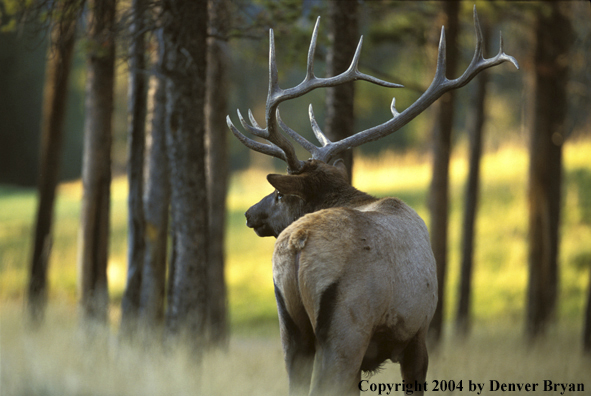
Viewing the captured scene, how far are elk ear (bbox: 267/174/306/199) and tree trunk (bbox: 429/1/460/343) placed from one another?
5188 millimetres

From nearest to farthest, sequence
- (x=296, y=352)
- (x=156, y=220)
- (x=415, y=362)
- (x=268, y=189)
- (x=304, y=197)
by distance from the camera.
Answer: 1. (x=296, y=352)
2. (x=415, y=362)
3. (x=304, y=197)
4. (x=156, y=220)
5. (x=268, y=189)

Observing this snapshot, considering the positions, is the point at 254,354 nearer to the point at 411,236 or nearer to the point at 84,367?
the point at 84,367

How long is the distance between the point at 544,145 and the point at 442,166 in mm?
2969

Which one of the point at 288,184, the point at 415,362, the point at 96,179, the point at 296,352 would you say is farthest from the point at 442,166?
the point at 296,352

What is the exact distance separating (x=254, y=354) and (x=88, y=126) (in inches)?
166

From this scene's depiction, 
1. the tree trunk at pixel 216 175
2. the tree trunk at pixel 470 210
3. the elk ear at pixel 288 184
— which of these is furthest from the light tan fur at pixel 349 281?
the tree trunk at pixel 470 210

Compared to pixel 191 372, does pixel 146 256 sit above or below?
above

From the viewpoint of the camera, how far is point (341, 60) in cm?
723

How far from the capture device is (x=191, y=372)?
537 cm

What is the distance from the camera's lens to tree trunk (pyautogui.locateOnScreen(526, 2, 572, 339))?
11.3 meters

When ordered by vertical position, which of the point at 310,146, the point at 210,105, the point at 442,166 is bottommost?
the point at 442,166

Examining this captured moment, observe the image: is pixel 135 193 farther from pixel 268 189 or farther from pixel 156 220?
pixel 268 189

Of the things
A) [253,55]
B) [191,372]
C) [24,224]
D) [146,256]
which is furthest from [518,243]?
[24,224]

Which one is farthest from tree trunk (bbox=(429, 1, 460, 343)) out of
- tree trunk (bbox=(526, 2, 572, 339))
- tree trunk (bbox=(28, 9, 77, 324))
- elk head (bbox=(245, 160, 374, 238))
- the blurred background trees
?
tree trunk (bbox=(28, 9, 77, 324))
